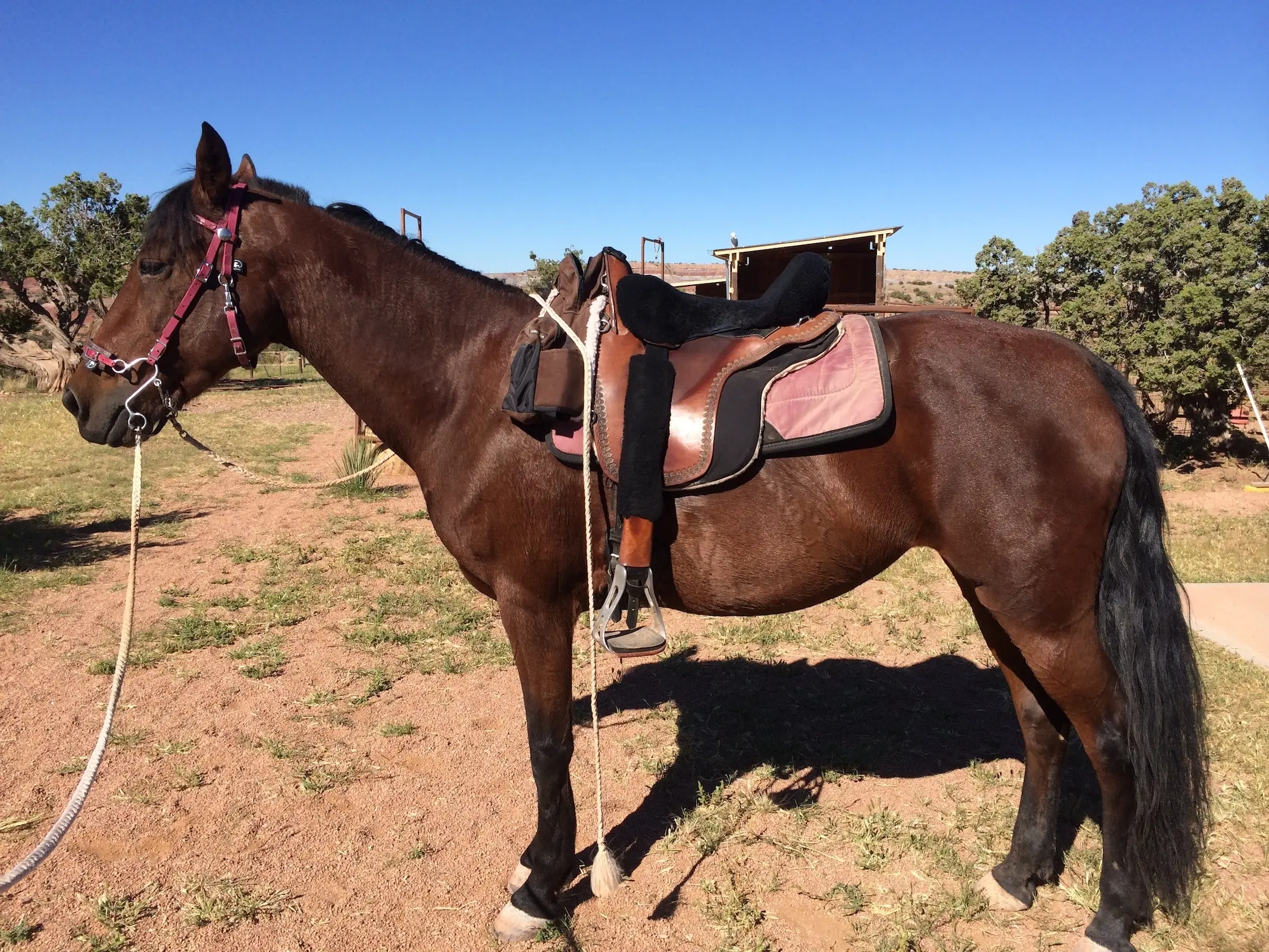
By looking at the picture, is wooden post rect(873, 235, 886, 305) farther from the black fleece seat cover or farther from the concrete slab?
the black fleece seat cover

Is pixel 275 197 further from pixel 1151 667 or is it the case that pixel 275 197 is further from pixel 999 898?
pixel 999 898

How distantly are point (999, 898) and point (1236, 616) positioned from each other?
360 cm

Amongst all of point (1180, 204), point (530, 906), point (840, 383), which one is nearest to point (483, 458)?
point (840, 383)

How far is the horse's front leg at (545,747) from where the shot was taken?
A: 2.46 metres

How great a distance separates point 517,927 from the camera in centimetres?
253

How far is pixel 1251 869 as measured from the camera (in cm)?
274

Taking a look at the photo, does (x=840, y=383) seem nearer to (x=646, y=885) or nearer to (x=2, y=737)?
(x=646, y=885)

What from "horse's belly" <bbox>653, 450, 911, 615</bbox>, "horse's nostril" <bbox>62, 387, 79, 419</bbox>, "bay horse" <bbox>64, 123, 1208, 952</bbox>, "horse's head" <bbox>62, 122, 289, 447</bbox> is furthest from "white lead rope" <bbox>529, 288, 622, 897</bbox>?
"horse's nostril" <bbox>62, 387, 79, 419</bbox>

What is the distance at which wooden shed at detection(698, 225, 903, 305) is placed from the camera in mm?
14125

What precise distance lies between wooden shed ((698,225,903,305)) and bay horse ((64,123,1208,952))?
1174 cm

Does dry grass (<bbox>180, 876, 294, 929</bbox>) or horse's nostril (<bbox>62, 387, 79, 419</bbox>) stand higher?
horse's nostril (<bbox>62, 387, 79, 419</bbox>)

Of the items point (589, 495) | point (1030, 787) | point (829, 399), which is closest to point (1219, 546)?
point (1030, 787)

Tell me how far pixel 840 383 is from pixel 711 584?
76 centimetres

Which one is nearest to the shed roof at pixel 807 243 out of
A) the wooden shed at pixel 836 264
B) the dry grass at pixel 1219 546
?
the wooden shed at pixel 836 264
